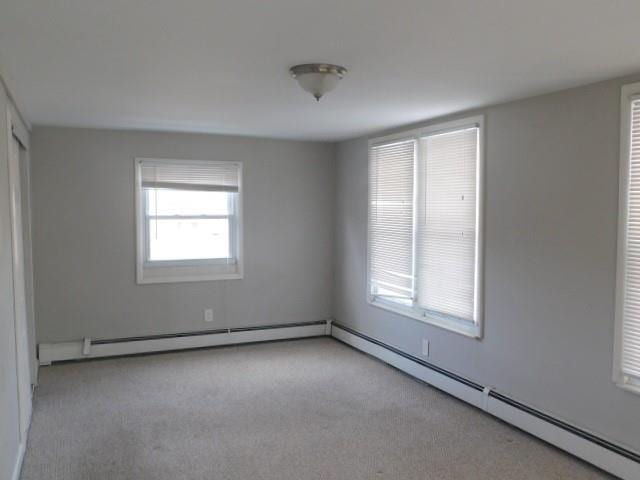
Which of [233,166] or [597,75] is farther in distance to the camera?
[233,166]

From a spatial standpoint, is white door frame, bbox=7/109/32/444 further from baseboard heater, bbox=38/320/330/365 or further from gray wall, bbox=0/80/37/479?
baseboard heater, bbox=38/320/330/365

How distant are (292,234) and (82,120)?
7.90ft

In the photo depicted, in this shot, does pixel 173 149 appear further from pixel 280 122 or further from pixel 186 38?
pixel 186 38


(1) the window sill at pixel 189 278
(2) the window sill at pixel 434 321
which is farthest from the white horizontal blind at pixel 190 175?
(2) the window sill at pixel 434 321

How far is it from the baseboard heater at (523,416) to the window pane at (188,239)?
6.28ft

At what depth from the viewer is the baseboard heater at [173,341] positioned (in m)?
4.96

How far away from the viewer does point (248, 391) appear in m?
4.25

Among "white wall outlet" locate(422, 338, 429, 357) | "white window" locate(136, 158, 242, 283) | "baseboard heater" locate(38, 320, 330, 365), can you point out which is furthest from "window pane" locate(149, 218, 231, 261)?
"white wall outlet" locate(422, 338, 429, 357)

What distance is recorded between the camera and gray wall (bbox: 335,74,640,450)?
2975 millimetres

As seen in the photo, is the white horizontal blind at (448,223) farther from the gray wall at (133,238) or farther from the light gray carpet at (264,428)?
the gray wall at (133,238)

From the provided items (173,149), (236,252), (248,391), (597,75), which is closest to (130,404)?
(248,391)

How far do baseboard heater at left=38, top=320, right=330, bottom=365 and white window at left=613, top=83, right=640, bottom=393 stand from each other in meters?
3.53

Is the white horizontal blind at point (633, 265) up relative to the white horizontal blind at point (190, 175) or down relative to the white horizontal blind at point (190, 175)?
down

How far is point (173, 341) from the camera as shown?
536cm
